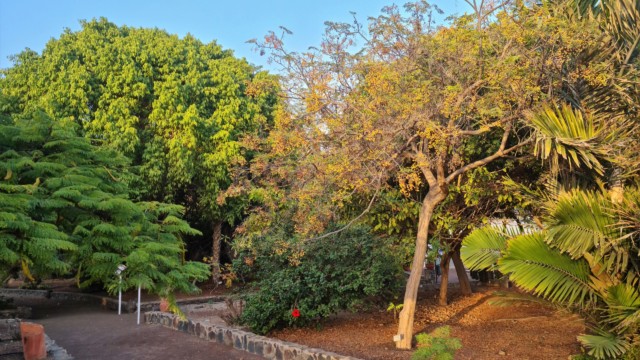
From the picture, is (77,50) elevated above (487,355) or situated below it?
above

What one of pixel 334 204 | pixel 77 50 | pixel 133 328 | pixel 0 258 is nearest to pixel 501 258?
pixel 334 204

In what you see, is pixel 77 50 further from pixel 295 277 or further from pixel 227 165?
pixel 295 277

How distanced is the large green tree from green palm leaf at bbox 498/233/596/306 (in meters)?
11.1

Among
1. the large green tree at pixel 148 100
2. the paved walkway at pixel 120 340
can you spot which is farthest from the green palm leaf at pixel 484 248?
the large green tree at pixel 148 100

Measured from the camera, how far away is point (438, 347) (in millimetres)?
7852

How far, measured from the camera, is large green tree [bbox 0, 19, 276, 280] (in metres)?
17.4

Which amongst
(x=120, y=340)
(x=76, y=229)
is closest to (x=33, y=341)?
(x=120, y=340)

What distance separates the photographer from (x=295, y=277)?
37.0 ft

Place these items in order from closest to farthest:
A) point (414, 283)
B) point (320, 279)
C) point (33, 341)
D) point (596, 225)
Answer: point (596, 225)
point (33, 341)
point (414, 283)
point (320, 279)

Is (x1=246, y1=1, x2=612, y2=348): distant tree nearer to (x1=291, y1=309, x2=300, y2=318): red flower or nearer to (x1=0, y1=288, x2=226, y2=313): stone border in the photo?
(x1=291, y1=309, x2=300, y2=318): red flower

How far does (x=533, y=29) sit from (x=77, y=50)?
15.7 meters

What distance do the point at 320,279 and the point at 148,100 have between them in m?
10.9

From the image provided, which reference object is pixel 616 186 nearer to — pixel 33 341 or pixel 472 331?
pixel 472 331

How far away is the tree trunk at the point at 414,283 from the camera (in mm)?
9250
